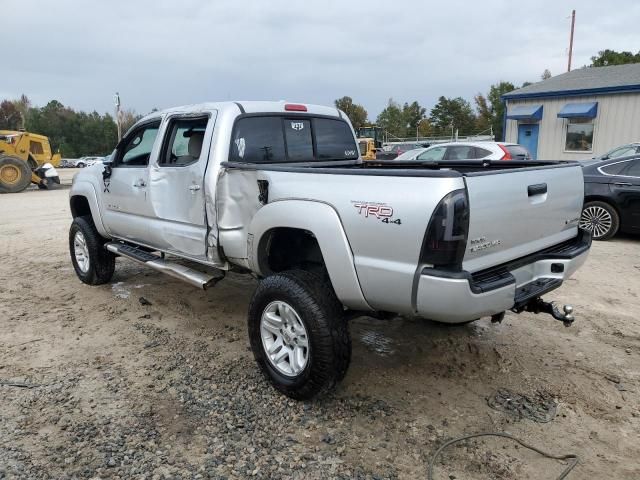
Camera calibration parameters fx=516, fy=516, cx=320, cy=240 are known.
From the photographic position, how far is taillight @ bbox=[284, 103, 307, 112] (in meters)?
4.59

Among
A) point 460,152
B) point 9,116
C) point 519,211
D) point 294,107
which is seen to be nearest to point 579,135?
point 460,152

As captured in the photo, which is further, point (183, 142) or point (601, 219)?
point (601, 219)

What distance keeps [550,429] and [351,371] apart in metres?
1.40

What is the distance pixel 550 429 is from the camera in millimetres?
3092

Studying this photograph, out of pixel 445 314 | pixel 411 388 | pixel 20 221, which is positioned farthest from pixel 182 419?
pixel 20 221

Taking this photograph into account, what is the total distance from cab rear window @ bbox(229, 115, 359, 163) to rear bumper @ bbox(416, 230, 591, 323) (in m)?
2.05

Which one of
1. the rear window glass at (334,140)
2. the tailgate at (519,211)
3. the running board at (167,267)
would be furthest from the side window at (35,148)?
the tailgate at (519,211)

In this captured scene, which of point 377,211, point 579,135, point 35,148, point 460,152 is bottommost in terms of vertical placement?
point 579,135

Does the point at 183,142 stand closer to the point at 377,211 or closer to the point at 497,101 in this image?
the point at 377,211

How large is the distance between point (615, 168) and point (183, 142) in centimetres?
707

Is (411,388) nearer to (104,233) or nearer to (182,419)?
(182,419)

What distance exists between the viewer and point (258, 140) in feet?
14.1

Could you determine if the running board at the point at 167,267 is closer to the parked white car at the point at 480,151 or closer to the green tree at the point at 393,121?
the parked white car at the point at 480,151

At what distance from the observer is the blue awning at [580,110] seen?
19141 mm
